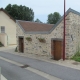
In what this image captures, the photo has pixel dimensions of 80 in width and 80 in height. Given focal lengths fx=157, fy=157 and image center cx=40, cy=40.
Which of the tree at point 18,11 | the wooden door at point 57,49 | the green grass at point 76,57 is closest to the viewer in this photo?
the green grass at point 76,57

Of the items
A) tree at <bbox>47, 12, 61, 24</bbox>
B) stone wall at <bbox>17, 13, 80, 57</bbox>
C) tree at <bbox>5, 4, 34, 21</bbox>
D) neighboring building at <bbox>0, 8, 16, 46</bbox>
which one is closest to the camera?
stone wall at <bbox>17, 13, 80, 57</bbox>

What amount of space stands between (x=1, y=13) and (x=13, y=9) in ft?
36.2

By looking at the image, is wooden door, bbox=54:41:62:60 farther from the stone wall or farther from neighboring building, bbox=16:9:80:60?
the stone wall

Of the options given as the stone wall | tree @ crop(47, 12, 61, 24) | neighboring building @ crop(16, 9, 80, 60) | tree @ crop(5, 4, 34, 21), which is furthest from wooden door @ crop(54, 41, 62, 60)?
tree @ crop(47, 12, 61, 24)

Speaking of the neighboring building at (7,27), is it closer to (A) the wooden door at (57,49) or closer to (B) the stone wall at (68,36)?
(B) the stone wall at (68,36)

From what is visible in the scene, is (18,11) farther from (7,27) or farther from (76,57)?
(76,57)

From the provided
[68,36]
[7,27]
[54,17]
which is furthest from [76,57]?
[54,17]

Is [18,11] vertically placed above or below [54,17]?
above

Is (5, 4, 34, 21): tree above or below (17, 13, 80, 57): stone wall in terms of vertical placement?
above

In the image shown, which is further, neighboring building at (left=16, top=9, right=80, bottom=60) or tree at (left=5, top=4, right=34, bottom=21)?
tree at (left=5, top=4, right=34, bottom=21)

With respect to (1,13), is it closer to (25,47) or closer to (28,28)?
(28,28)

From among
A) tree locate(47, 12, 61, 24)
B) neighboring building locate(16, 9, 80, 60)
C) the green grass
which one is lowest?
the green grass

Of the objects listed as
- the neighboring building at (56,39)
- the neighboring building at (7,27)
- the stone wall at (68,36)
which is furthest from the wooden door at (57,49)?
the neighboring building at (7,27)

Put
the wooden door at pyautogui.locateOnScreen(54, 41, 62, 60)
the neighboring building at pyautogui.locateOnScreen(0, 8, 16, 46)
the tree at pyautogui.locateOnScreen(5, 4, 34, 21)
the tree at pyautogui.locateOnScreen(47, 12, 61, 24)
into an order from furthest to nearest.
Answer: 1. the tree at pyautogui.locateOnScreen(47, 12, 61, 24)
2. the tree at pyautogui.locateOnScreen(5, 4, 34, 21)
3. the neighboring building at pyautogui.locateOnScreen(0, 8, 16, 46)
4. the wooden door at pyautogui.locateOnScreen(54, 41, 62, 60)
